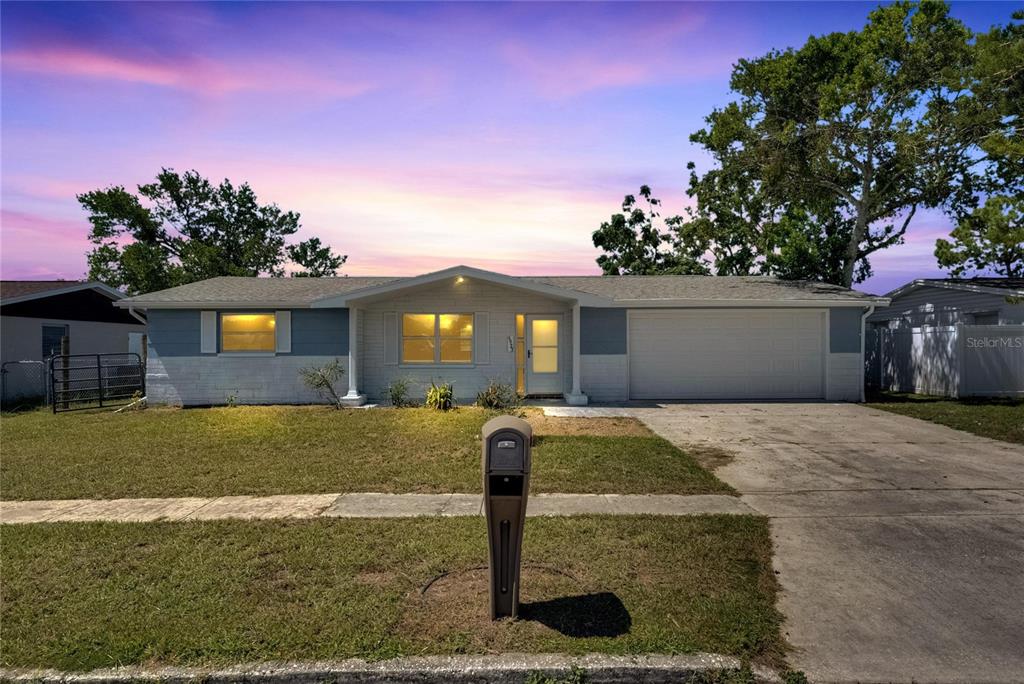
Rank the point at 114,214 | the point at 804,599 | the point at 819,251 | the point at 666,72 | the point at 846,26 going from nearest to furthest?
the point at 804,599 < the point at 666,72 < the point at 846,26 < the point at 819,251 < the point at 114,214

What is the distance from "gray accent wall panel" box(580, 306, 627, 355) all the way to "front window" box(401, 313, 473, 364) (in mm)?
3083

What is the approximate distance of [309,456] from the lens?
9.02 meters

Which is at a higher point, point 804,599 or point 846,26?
point 846,26

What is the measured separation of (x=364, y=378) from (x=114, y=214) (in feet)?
92.4

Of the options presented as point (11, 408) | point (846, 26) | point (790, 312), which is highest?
point (846, 26)

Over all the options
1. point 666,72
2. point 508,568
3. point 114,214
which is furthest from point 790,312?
point 114,214

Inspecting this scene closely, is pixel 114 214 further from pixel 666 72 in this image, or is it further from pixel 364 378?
pixel 666 72

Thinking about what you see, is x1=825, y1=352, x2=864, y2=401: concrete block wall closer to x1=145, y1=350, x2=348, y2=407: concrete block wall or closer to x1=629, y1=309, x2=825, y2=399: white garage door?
x1=629, y1=309, x2=825, y2=399: white garage door

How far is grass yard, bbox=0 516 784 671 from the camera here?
3.51 meters

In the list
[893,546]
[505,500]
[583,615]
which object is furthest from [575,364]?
[505,500]

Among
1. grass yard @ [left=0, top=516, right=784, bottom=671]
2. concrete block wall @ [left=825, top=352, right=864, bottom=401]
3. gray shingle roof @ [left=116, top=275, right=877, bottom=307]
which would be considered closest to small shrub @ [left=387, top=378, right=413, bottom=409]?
gray shingle roof @ [left=116, top=275, right=877, bottom=307]

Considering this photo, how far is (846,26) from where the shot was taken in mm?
22484

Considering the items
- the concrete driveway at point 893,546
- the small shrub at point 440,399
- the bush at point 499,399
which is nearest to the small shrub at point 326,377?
the small shrub at point 440,399

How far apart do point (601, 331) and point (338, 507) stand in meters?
10.6
